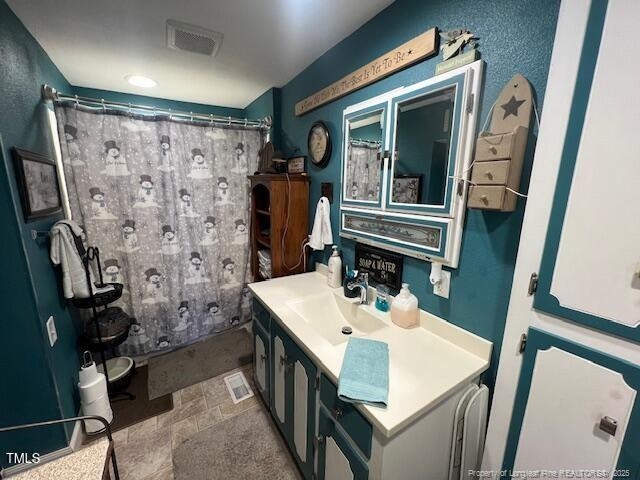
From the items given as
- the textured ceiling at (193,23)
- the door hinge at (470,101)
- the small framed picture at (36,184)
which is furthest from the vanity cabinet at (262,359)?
the textured ceiling at (193,23)

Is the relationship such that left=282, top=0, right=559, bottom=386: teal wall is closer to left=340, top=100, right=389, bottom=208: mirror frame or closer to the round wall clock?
left=340, top=100, right=389, bottom=208: mirror frame

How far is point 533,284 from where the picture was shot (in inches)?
31.4

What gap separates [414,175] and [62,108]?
2312 mm

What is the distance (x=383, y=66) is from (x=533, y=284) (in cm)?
115

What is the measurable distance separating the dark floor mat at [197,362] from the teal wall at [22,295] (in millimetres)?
589

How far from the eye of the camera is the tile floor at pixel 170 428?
137 cm

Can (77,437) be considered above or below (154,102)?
below

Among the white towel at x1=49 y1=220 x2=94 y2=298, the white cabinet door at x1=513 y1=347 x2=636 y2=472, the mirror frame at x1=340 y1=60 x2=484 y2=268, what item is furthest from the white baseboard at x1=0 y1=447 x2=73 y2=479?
the white cabinet door at x1=513 y1=347 x2=636 y2=472

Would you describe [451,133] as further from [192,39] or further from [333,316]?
[192,39]

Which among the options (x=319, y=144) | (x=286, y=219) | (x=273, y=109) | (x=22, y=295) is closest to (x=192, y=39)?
(x=273, y=109)

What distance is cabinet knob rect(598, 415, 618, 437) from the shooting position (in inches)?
26.3

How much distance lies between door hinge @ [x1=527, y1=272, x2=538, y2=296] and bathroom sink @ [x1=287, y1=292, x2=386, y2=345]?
655 millimetres

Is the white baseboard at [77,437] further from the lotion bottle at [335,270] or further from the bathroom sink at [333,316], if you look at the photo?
the lotion bottle at [335,270]

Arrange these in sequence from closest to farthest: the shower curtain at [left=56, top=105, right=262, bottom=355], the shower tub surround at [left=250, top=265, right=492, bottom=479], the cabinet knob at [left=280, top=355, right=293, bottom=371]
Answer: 1. the shower tub surround at [left=250, top=265, right=492, bottom=479]
2. the cabinet knob at [left=280, top=355, right=293, bottom=371]
3. the shower curtain at [left=56, top=105, right=262, bottom=355]
